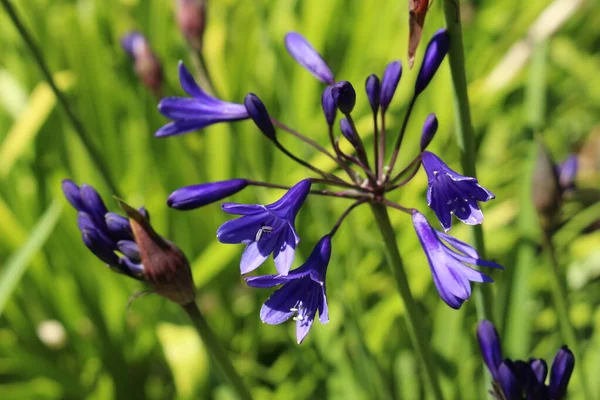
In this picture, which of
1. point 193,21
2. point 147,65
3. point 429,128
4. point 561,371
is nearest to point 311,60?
point 429,128

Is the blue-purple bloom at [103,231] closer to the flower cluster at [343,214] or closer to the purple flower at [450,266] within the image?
the flower cluster at [343,214]

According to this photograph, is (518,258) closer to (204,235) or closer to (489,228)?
(489,228)

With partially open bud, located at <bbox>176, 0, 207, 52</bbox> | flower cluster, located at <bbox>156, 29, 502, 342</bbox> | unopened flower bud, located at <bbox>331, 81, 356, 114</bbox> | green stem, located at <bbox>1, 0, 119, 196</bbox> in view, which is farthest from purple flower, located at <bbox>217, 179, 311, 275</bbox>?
partially open bud, located at <bbox>176, 0, 207, 52</bbox>

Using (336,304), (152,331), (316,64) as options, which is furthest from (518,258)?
(152,331)

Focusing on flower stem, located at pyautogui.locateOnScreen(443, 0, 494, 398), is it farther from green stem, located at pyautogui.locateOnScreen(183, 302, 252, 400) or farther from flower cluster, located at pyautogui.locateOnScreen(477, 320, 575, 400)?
green stem, located at pyautogui.locateOnScreen(183, 302, 252, 400)

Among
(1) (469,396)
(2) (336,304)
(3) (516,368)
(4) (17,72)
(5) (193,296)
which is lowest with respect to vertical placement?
(1) (469,396)

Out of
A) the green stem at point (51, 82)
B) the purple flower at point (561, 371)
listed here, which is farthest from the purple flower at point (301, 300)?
the green stem at point (51, 82)

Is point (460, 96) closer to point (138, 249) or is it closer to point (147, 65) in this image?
point (138, 249)
